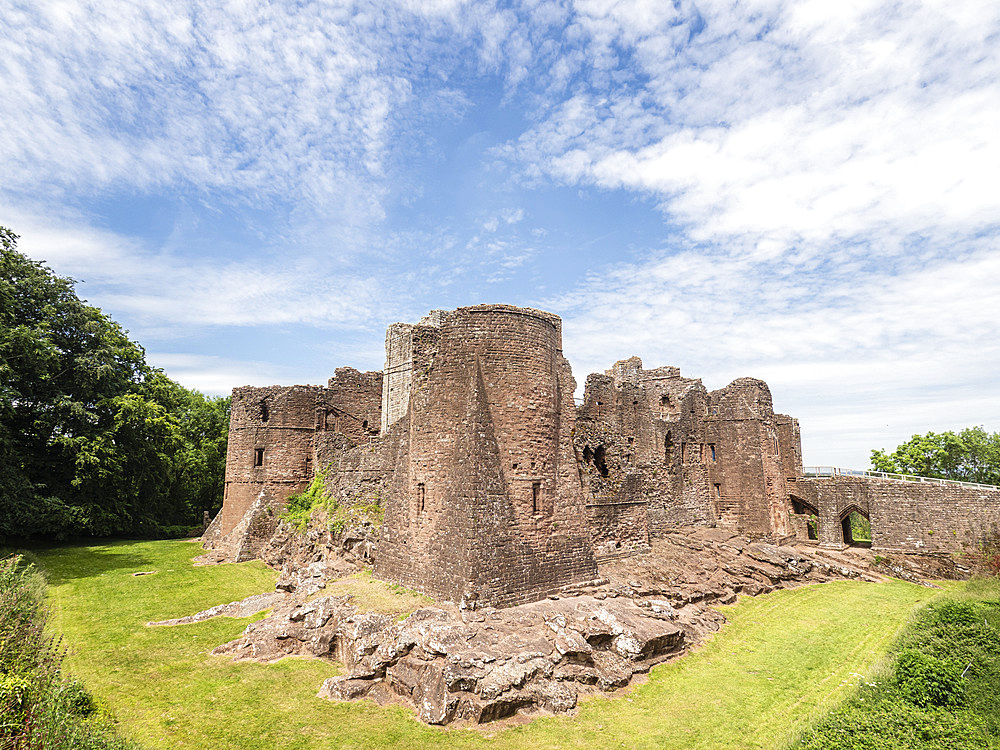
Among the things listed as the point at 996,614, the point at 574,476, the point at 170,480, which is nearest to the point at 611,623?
the point at 574,476

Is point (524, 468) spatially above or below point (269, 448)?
below

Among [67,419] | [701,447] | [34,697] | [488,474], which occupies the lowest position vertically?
[34,697]

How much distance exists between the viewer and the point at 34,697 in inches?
289

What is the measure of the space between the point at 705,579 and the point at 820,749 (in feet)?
41.8

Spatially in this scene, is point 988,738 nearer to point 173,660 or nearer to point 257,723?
point 257,723

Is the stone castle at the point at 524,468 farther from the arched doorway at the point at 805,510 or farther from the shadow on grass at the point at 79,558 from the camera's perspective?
the shadow on grass at the point at 79,558

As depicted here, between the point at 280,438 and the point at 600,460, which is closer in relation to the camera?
the point at 600,460

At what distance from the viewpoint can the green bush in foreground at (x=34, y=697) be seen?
6.58 m

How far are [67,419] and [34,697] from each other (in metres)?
21.7

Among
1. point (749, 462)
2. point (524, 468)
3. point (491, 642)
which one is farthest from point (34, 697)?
point (749, 462)

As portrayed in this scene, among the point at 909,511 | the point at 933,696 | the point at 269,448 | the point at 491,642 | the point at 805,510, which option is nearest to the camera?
the point at 933,696

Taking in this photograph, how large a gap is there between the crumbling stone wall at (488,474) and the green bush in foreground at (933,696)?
7.27 m

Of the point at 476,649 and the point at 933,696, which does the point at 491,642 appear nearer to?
the point at 476,649

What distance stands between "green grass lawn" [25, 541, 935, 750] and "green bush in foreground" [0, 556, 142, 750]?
1.20m
